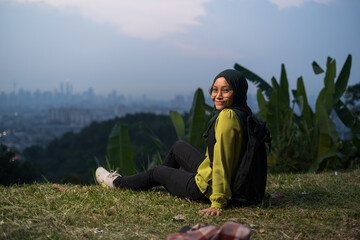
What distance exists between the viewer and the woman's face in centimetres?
311

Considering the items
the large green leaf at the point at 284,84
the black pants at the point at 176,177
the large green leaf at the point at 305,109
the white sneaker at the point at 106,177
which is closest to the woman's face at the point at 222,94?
the black pants at the point at 176,177

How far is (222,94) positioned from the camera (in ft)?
10.3

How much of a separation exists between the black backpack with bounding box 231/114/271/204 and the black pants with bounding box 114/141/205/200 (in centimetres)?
36

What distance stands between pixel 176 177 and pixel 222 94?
37.5 inches

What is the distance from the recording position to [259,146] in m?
3.05

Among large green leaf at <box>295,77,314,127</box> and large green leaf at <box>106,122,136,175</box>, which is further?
large green leaf at <box>295,77,314,127</box>

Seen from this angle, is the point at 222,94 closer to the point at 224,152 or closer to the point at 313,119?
the point at 224,152

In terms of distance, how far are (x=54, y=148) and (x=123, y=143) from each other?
1877 centimetres

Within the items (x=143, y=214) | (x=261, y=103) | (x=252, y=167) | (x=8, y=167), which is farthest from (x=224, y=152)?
(x=261, y=103)

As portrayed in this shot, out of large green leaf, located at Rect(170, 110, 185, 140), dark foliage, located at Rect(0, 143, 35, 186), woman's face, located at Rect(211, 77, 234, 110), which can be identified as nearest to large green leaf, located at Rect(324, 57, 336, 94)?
large green leaf, located at Rect(170, 110, 185, 140)

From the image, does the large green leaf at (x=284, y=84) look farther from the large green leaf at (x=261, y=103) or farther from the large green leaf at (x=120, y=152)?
the large green leaf at (x=120, y=152)

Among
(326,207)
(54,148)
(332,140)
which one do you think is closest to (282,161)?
(332,140)

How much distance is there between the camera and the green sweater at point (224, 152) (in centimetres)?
299

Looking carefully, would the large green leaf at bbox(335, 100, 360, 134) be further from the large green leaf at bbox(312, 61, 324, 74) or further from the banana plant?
the large green leaf at bbox(312, 61, 324, 74)
